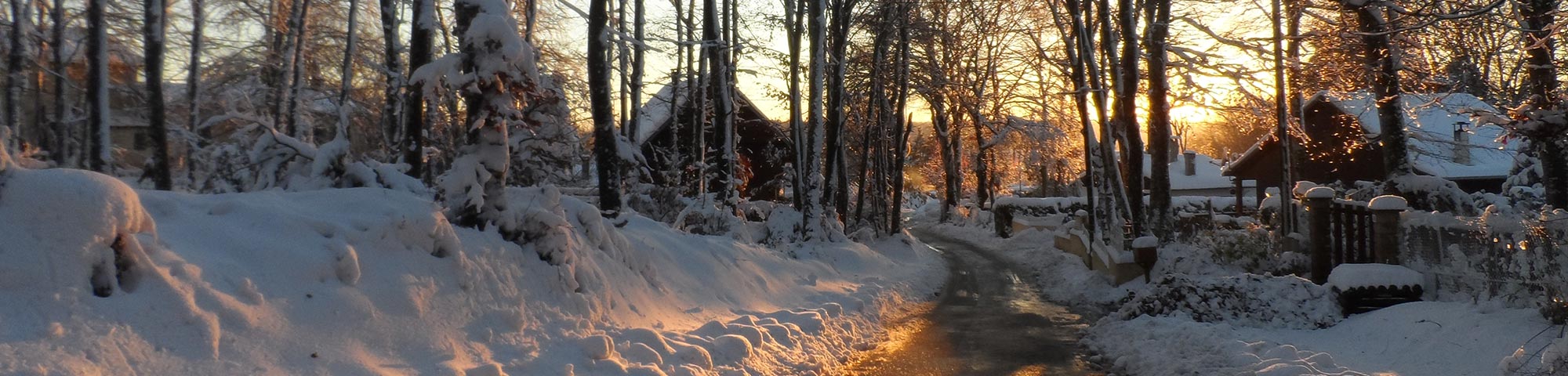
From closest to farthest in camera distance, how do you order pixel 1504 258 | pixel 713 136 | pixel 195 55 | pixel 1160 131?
pixel 1504 258 < pixel 1160 131 < pixel 195 55 < pixel 713 136

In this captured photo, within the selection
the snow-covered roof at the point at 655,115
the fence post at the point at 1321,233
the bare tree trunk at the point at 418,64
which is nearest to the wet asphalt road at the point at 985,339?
the fence post at the point at 1321,233

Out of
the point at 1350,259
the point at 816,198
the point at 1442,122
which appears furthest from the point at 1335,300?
the point at 1442,122

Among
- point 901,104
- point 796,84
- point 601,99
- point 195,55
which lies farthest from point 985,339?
point 195,55

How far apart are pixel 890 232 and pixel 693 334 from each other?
23.7 meters

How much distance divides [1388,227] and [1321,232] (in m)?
1.41

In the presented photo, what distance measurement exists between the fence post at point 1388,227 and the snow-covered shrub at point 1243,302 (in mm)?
1105

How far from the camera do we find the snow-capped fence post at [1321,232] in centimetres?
1252

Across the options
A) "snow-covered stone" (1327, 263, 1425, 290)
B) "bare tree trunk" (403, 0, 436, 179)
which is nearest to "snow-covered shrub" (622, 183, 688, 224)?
"bare tree trunk" (403, 0, 436, 179)

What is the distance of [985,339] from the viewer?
1058cm

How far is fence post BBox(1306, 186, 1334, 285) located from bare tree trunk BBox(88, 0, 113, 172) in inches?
755

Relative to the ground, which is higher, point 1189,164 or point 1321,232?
point 1189,164

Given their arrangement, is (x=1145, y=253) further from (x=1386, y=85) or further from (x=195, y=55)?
(x=195, y=55)

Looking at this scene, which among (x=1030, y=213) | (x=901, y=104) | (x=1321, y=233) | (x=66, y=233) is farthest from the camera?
(x=1030, y=213)

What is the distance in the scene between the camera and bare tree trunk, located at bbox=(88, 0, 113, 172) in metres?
17.3
